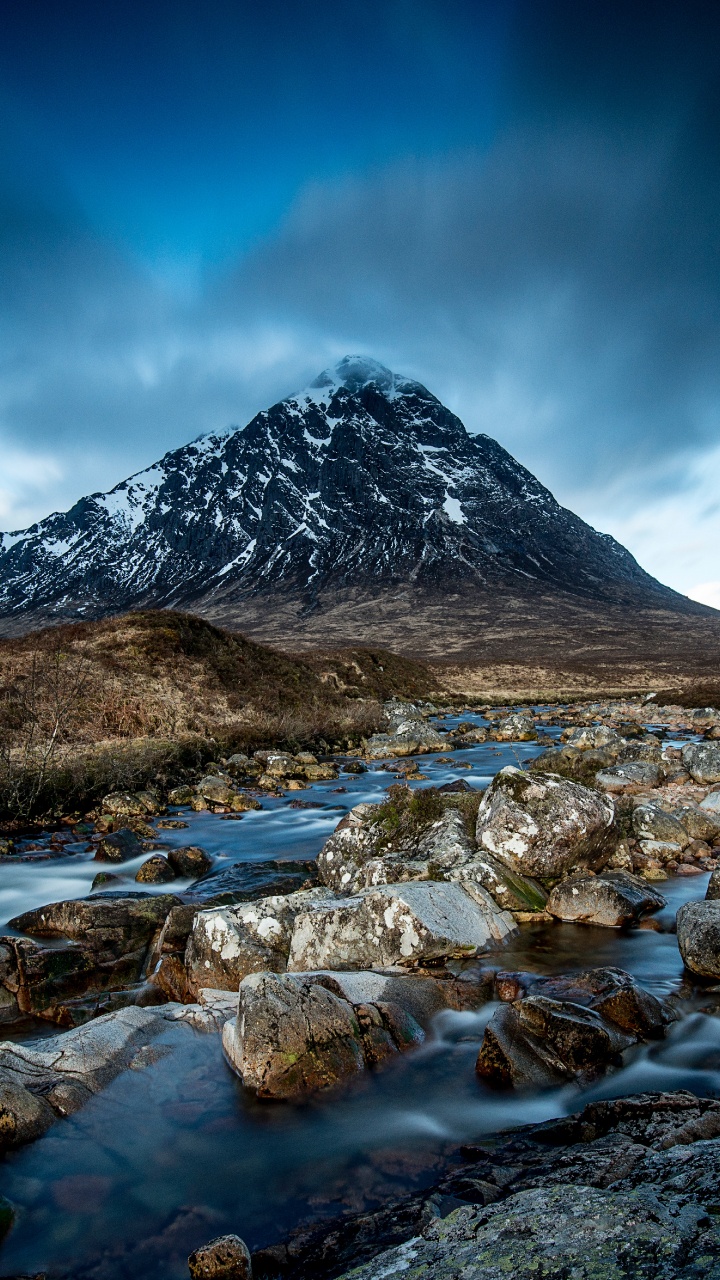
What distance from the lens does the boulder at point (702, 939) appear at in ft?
25.5

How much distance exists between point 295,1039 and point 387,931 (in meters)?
2.46

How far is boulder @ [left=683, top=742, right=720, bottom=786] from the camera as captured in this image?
19.3 meters

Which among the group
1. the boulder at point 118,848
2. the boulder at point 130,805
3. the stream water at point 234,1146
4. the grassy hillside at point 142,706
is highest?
the grassy hillside at point 142,706

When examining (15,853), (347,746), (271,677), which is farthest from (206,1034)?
(271,677)

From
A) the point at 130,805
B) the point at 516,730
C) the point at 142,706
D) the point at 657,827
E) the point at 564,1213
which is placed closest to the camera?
the point at 564,1213

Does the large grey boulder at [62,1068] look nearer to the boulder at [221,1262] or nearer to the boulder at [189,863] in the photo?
the boulder at [221,1262]

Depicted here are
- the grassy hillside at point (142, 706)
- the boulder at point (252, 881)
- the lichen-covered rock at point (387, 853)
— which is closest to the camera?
the lichen-covered rock at point (387, 853)

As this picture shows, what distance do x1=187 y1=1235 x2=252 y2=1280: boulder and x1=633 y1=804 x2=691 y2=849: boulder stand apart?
11191mm

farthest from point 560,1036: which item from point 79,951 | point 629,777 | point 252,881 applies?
point 629,777

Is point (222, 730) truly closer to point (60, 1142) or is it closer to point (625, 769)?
point (625, 769)

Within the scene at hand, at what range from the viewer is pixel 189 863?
13094 millimetres

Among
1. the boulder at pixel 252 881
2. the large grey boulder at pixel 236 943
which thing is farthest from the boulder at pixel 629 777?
the large grey boulder at pixel 236 943

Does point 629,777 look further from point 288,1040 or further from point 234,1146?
point 234,1146

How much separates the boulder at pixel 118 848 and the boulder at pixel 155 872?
4.51 feet
